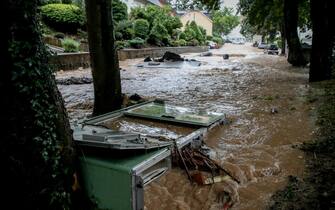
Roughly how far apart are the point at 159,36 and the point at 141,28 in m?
2.06

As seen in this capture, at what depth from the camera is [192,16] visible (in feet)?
212

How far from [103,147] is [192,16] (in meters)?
64.5

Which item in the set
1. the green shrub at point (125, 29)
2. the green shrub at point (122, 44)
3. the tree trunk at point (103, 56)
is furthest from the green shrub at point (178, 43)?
the tree trunk at point (103, 56)

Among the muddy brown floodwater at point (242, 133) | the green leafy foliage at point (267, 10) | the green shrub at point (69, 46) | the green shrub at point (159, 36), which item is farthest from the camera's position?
the green shrub at point (159, 36)

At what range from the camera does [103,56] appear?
6.20 m

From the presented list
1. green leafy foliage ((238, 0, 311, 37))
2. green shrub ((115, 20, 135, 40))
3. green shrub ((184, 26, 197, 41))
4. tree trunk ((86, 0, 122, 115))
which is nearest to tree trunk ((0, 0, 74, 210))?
tree trunk ((86, 0, 122, 115))

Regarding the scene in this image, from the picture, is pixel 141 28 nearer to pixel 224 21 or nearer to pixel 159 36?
pixel 159 36

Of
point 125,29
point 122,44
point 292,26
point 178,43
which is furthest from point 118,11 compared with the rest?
point 292,26

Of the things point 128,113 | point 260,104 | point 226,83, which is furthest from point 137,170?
point 226,83

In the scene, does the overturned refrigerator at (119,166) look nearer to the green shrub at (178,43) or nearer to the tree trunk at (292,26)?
the tree trunk at (292,26)

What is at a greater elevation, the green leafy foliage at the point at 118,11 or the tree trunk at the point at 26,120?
the green leafy foliage at the point at 118,11

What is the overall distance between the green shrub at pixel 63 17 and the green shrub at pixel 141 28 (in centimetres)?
530

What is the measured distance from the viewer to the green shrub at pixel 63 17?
19.7m

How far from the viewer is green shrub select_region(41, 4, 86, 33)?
19719 mm
